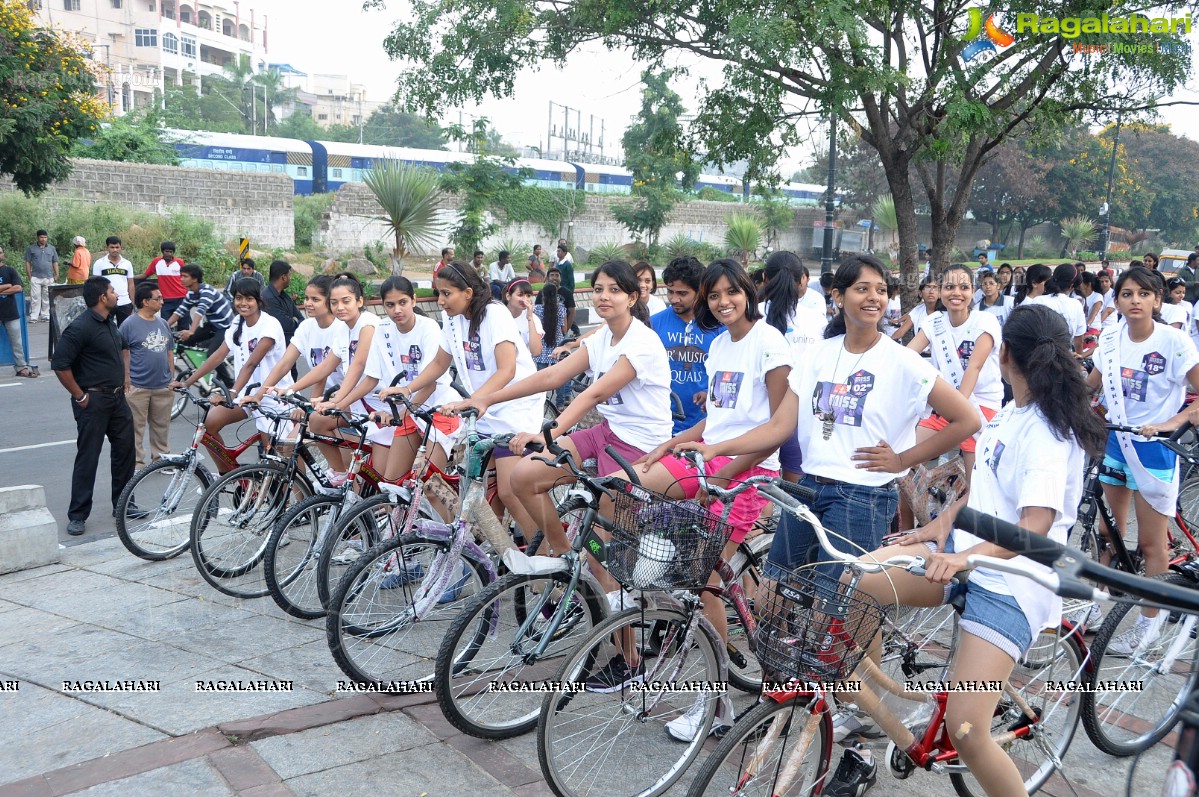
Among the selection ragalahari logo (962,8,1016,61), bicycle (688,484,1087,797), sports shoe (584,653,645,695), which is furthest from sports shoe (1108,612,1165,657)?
ragalahari logo (962,8,1016,61)

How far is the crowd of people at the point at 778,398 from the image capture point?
314 cm

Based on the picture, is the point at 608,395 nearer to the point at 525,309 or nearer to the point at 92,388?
the point at 92,388

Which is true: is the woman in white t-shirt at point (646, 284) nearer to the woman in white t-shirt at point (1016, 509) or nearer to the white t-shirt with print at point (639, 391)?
the white t-shirt with print at point (639, 391)

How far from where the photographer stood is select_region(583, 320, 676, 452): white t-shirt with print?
4.66 m

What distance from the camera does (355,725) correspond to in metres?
4.24

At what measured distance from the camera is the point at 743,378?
14.4ft

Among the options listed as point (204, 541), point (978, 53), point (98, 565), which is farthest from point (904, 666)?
point (978, 53)

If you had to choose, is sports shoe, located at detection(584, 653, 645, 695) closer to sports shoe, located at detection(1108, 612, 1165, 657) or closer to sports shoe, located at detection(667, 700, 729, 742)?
sports shoe, located at detection(667, 700, 729, 742)

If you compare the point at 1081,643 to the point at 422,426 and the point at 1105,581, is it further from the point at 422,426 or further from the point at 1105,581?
the point at 422,426

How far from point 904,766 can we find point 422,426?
2993mm

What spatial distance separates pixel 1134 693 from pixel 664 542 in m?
2.20

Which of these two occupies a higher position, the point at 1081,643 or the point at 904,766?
the point at 1081,643

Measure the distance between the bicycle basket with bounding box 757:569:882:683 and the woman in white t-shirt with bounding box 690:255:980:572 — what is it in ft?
2.26

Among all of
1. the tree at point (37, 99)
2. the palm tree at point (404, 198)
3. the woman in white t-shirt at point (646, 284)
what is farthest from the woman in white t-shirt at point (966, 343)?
the palm tree at point (404, 198)
